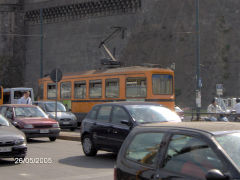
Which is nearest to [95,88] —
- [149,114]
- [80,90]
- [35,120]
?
[80,90]

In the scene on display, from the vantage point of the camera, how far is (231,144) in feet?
14.3

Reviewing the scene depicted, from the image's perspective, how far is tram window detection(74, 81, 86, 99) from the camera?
24625mm

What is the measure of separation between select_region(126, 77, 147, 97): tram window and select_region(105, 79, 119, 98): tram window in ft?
2.24

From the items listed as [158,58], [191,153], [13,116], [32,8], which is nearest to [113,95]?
[13,116]

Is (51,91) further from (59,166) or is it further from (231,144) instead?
(231,144)

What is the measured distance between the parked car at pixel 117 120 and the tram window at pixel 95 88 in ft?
37.8

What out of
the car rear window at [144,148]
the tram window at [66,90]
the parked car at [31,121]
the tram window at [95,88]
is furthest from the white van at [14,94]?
the car rear window at [144,148]

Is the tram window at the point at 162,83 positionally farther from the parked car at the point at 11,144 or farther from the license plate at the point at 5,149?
the license plate at the point at 5,149

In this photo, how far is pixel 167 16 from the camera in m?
47.8

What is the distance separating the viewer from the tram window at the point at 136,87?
21.4 m

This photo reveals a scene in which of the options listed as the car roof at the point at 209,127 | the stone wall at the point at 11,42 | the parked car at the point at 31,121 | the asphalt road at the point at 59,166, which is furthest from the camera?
the stone wall at the point at 11,42

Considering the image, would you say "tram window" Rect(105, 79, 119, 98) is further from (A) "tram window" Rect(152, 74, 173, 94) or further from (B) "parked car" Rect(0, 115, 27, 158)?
(B) "parked car" Rect(0, 115, 27, 158)

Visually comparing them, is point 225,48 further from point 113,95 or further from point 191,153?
point 191,153

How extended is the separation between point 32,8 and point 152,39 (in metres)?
20.3
